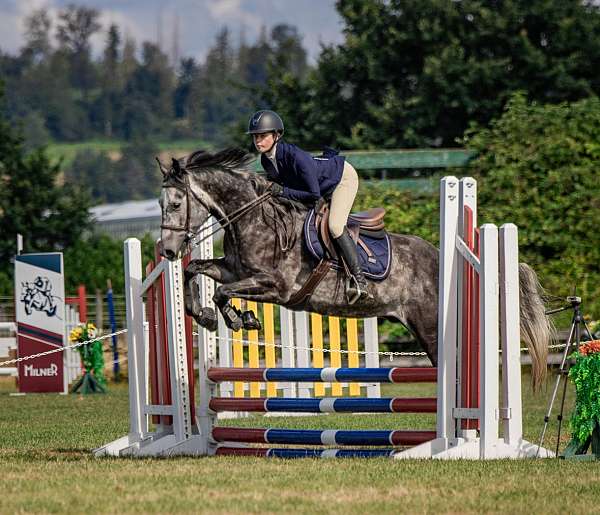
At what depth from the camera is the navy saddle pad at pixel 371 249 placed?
27.7ft

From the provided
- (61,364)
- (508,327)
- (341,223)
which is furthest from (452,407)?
(61,364)

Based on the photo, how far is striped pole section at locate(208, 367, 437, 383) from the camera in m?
8.07

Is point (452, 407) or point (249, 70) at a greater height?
point (249, 70)

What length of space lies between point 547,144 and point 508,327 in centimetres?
1452

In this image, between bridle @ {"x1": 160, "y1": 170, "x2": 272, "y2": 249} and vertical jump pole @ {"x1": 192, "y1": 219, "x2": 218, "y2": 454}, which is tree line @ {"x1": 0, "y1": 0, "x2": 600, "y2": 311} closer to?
vertical jump pole @ {"x1": 192, "y1": 219, "x2": 218, "y2": 454}

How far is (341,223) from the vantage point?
8320 millimetres

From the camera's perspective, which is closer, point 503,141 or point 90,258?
point 503,141

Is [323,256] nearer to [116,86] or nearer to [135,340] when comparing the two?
[135,340]

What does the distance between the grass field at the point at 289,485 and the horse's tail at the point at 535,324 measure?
807mm

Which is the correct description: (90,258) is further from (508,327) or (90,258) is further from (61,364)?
(508,327)

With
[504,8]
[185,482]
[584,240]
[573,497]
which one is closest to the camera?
[573,497]

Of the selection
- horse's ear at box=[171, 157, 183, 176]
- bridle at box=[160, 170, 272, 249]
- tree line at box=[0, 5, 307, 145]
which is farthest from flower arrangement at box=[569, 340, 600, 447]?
tree line at box=[0, 5, 307, 145]

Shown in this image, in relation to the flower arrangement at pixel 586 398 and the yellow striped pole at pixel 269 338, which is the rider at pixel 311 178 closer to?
the flower arrangement at pixel 586 398

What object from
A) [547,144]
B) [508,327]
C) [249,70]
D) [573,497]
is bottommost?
[573,497]
